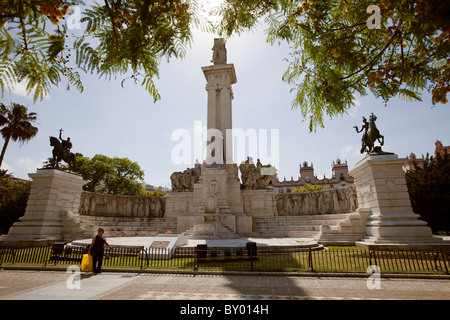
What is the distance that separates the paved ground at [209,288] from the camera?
5469 millimetres

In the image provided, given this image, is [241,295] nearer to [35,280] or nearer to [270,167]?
[35,280]

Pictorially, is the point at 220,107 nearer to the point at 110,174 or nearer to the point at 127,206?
the point at 127,206

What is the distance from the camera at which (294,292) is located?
19.0ft

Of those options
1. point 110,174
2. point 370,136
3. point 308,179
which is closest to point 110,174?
point 110,174

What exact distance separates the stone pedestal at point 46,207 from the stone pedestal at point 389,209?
62.4 ft

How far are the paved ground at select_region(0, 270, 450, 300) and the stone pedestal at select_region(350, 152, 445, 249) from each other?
5392mm

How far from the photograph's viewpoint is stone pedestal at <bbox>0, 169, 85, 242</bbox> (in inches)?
594

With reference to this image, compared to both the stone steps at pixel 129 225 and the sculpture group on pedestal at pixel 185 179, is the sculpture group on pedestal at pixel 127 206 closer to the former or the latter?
the stone steps at pixel 129 225

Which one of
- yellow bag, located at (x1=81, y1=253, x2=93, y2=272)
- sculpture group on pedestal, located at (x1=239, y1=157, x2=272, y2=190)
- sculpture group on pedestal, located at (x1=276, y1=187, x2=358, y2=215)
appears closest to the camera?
yellow bag, located at (x1=81, y1=253, x2=93, y2=272)

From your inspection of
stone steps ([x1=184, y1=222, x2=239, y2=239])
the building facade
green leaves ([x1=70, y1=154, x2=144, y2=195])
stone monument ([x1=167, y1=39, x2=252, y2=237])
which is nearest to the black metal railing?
Result: stone steps ([x1=184, y1=222, x2=239, y2=239])

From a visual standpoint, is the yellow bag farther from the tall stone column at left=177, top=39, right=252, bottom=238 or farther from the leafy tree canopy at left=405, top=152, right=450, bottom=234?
the leafy tree canopy at left=405, top=152, right=450, bottom=234

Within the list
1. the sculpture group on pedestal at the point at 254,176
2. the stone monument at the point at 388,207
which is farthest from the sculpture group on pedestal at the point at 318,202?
the stone monument at the point at 388,207

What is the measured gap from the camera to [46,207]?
52.6 feet
